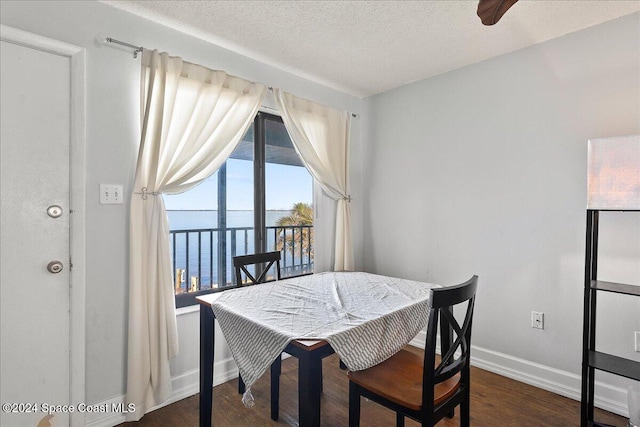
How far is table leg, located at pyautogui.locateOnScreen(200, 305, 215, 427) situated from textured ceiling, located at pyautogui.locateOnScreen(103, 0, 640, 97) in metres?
1.71

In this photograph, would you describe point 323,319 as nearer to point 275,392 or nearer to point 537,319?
point 275,392

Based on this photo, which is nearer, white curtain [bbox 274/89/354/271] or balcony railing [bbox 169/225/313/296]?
balcony railing [bbox 169/225/313/296]

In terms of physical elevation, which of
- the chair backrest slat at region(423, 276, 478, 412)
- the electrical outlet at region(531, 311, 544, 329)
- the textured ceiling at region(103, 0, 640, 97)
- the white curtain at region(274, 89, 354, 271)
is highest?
the textured ceiling at region(103, 0, 640, 97)

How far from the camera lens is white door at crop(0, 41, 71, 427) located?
65.2 inches

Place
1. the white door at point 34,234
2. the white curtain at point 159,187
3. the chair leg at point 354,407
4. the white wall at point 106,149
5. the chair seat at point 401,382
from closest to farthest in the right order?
the chair seat at point 401,382 → the chair leg at point 354,407 → the white door at point 34,234 → the white wall at point 106,149 → the white curtain at point 159,187

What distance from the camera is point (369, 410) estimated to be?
2074mm

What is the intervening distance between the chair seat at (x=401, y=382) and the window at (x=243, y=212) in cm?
142

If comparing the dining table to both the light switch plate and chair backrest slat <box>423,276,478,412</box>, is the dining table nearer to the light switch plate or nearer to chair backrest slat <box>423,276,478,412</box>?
chair backrest slat <box>423,276,478,412</box>

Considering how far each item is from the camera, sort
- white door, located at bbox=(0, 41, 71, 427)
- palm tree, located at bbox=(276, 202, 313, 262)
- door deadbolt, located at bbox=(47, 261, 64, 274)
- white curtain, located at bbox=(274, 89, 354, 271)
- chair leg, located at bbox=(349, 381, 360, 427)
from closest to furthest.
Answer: chair leg, located at bbox=(349, 381, 360, 427)
white door, located at bbox=(0, 41, 71, 427)
door deadbolt, located at bbox=(47, 261, 64, 274)
white curtain, located at bbox=(274, 89, 354, 271)
palm tree, located at bbox=(276, 202, 313, 262)

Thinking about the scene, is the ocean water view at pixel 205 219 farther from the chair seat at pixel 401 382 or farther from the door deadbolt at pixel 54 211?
the chair seat at pixel 401 382

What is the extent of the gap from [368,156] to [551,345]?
7.19 ft

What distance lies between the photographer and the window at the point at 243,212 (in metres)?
2.53

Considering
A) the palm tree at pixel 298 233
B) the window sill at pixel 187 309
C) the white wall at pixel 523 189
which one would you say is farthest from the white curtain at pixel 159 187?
the white wall at pixel 523 189

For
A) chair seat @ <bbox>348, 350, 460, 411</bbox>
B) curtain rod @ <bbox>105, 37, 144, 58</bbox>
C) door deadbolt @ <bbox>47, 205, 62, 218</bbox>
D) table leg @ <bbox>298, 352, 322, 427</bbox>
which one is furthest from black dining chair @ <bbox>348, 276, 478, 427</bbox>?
curtain rod @ <bbox>105, 37, 144, 58</bbox>
